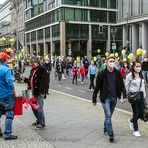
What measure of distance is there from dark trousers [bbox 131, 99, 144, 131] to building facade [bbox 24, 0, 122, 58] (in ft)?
189

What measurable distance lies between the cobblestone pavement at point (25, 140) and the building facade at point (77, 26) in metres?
57.6

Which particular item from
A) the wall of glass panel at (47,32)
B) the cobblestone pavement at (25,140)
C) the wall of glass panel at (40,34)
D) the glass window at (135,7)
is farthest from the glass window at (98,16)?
the cobblestone pavement at (25,140)

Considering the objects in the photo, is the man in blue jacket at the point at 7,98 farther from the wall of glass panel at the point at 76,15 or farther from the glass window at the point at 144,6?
the wall of glass panel at the point at 76,15

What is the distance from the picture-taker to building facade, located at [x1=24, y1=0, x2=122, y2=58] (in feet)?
226

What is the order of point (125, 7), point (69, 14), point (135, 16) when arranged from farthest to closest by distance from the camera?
point (69, 14), point (125, 7), point (135, 16)

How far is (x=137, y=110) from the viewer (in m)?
7.87

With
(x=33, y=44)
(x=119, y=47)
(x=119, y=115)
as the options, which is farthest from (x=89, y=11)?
(x=119, y=115)

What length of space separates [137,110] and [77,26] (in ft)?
206

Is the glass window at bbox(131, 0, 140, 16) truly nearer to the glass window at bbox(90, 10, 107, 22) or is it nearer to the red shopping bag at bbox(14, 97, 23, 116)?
the glass window at bbox(90, 10, 107, 22)

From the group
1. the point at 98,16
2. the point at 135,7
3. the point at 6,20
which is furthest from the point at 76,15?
the point at 6,20

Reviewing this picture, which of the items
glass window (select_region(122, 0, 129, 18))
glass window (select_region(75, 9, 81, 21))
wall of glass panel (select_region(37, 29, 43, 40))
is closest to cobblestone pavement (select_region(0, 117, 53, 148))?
glass window (select_region(122, 0, 129, 18))

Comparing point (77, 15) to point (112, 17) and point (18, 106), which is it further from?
point (18, 106)

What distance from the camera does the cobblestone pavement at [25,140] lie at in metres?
6.93

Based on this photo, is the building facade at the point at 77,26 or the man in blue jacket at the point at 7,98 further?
the building facade at the point at 77,26
